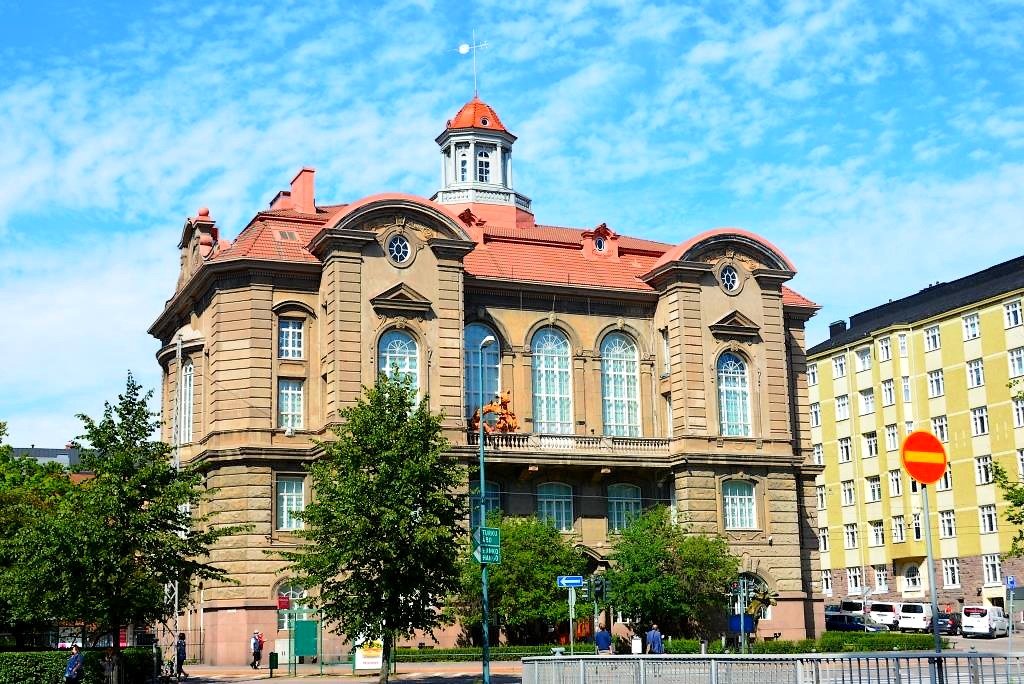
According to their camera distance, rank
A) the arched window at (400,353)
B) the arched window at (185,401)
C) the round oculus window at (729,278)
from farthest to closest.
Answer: the round oculus window at (729,278) → the arched window at (185,401) → the arched window at (400,353)

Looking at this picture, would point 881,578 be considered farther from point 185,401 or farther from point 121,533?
point 121,533

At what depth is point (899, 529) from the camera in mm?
80938

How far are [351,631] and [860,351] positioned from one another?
54.0 m

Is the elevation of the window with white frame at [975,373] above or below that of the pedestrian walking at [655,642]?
above

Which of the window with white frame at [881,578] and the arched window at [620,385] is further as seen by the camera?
the window with white frame at [881,578]

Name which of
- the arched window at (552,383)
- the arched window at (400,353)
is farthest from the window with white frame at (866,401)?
the arched window at (400,353)

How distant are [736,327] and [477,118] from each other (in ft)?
65.5

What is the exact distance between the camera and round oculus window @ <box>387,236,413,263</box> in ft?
181

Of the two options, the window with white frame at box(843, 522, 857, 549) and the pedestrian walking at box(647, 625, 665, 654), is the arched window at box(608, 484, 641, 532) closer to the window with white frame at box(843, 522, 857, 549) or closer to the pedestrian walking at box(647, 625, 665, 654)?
Answer: the pedestrian walking at box(647, 625, 665, 654)

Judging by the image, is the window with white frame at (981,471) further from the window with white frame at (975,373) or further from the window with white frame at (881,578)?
the window with white frame at (881,578)

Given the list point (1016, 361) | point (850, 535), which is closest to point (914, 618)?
point (1016, 361)

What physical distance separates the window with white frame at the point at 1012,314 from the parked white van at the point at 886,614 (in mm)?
16185

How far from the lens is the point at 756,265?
201ft

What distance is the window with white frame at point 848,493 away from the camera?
282 feet
